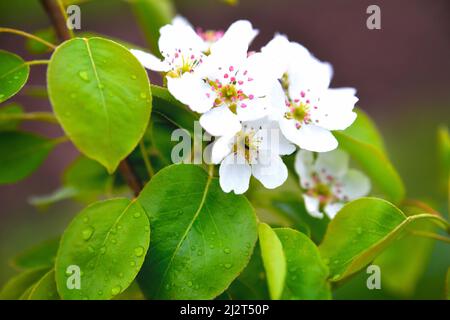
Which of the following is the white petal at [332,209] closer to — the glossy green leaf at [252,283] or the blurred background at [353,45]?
the glossy green leaf at [252,283]

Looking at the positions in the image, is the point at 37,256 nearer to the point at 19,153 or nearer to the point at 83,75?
the point at 19,153

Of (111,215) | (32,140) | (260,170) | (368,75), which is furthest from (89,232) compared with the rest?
(368,75)

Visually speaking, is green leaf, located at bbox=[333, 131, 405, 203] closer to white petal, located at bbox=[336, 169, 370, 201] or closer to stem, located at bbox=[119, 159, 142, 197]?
white petal, located at bbox=[336, 169, 370, 201]

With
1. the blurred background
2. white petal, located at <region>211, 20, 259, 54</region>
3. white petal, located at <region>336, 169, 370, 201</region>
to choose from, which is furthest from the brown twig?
the blurred background

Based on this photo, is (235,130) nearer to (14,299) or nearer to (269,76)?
(269,76)

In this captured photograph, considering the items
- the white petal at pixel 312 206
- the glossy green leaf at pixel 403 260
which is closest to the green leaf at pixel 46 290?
the white petal at pixel 312 206

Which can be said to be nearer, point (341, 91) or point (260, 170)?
point (260, 170)
